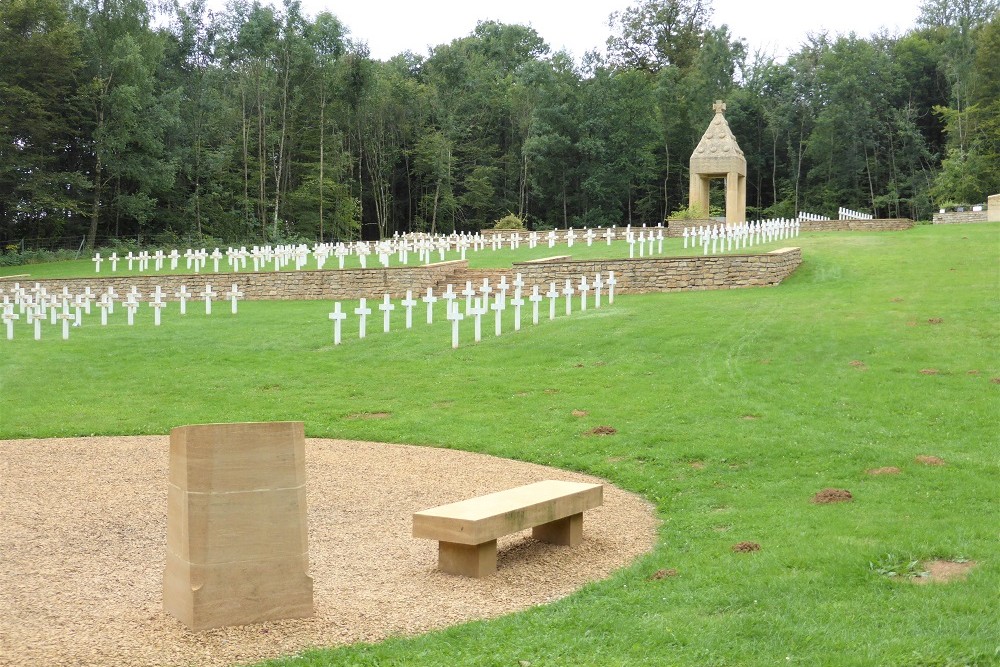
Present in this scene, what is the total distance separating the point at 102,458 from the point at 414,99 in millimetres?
59567

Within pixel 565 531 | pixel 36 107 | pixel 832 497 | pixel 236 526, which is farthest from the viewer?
pixel 36 107

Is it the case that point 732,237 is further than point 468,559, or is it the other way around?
point 732,237

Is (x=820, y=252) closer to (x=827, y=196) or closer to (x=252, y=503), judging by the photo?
(x=252, y=503)

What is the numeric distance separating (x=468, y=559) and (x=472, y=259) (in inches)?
1174

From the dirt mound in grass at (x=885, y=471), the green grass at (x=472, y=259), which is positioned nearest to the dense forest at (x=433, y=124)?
the green grass at (x=472, y=259)

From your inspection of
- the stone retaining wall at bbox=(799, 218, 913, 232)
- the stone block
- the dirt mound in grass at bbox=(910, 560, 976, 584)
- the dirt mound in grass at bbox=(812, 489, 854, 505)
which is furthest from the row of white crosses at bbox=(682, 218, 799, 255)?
the stone block

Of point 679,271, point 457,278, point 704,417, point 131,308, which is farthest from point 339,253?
point 704,417

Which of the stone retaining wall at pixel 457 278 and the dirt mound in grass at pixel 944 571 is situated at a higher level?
the stone retaining wall at pixel 457 278

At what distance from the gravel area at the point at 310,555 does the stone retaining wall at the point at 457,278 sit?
47.0 feet

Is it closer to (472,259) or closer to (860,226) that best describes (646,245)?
(472,259)

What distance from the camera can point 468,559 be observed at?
729 centimetres

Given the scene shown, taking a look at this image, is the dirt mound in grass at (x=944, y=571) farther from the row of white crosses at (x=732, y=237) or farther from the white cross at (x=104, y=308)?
the row of white crosses at (x=732, y=237)

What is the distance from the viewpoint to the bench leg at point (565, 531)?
26.5 feet

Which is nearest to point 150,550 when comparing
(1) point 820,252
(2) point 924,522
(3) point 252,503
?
(3) point 252,503
